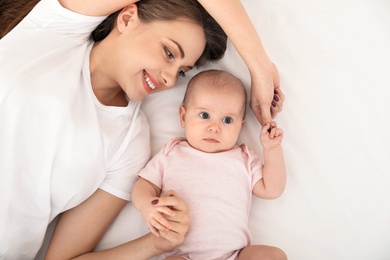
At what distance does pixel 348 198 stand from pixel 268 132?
35 cm

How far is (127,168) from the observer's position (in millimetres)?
1461

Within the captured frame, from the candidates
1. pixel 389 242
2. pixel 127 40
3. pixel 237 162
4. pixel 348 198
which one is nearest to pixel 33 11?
pixel 127 40

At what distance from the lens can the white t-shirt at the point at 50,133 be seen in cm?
125

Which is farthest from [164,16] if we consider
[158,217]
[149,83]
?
[158,217]

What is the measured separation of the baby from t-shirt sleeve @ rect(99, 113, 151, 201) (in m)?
0.04

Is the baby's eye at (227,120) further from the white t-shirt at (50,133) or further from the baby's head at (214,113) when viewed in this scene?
the white t-shirt at (50,133)

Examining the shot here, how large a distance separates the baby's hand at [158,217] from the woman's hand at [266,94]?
0.49 meters

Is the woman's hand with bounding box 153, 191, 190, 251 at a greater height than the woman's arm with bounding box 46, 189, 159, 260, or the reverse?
the woman's hand with bounding box 153, 191, 190, 251

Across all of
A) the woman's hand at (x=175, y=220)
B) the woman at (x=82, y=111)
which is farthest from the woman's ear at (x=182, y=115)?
the woman's hand at (x=175, y=220)

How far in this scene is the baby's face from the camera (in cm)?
143

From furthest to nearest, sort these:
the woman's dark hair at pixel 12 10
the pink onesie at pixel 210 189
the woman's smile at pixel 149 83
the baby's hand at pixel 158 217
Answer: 1. the woman's dark hair at pixel 12 10
2. the woman's smile at pixel 149 83
3. the pink onesie at pixel 210 189
4. the baby's hand at pixel 158 217

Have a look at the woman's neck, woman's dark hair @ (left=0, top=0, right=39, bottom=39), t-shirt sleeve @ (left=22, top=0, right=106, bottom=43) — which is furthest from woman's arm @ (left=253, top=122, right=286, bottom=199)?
woman's dark hair @ (left=0, top=0, right=39, bottom=39)

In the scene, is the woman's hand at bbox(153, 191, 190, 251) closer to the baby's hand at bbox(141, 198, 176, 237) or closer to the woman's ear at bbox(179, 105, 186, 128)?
the baby's hand at bbox(141, 198, 176, 237)

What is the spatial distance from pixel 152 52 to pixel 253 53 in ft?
1.10
